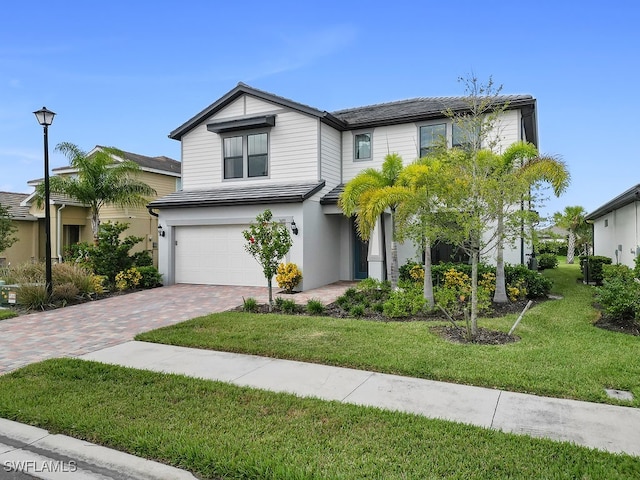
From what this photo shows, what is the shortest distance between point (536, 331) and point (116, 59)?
16.9 m

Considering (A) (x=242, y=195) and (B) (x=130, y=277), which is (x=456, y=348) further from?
(B) (x=130, y=277)

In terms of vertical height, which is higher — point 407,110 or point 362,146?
point 407,110

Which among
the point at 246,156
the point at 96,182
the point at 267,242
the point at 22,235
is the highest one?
the point at 246,156

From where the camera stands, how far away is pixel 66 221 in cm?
2108

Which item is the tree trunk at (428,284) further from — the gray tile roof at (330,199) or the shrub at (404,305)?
the gray tile roof at (330,199)

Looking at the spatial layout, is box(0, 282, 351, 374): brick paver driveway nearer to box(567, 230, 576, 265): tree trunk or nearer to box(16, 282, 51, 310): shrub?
box(16, 282, 51, 310): shrub

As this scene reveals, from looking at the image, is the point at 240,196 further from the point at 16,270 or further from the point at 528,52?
the point at 528,52

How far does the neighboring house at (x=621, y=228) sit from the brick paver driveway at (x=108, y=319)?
8489 millimetres

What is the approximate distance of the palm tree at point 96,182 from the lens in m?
18.3

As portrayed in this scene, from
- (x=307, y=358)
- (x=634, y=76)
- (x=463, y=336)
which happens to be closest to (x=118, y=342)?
(x=307, y=358)

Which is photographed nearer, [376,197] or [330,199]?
[376,197]

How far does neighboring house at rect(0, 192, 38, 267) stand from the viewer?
20984mm

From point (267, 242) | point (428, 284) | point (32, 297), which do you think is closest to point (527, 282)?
point (428, 284)

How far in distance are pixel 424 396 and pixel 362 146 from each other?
12.5 metres
